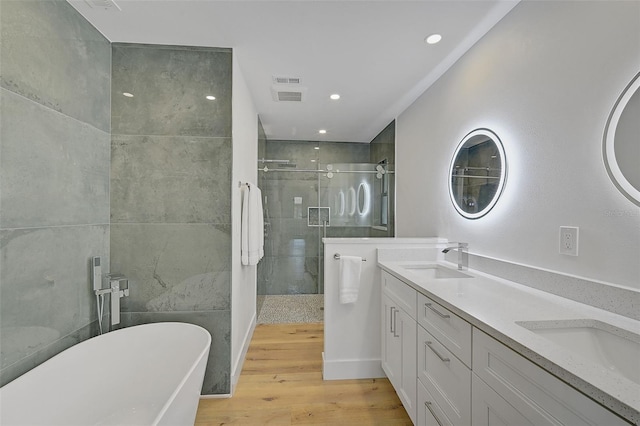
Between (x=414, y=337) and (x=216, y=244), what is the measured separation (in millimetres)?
1381

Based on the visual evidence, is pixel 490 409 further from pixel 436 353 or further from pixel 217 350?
pixel 217 350

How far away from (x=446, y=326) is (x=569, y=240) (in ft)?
2.26

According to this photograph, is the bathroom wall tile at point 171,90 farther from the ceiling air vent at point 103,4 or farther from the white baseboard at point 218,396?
the white baseboard at point 218,396

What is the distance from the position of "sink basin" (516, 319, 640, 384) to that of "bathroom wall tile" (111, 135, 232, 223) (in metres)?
1.78

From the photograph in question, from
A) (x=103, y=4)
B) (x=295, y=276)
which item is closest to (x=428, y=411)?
(x=103, y=4)

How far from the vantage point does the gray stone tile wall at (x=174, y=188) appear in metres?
1.89

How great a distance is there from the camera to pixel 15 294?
1.26 meters

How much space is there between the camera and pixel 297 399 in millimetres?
1921

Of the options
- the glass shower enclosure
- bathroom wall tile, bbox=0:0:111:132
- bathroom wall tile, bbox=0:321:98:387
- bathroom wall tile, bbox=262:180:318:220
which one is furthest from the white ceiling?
bathroom wall tile, bbox=0:321:98:387

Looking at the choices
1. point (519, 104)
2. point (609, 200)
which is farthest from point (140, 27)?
point (609, 200)

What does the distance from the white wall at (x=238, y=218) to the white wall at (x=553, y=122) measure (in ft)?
5.41

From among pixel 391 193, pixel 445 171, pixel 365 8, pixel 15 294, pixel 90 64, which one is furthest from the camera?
pixel 391 193

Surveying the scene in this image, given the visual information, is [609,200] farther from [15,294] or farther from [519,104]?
[15,294]

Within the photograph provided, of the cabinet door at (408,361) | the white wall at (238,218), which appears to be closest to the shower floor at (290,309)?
the white wall at (238,218)
